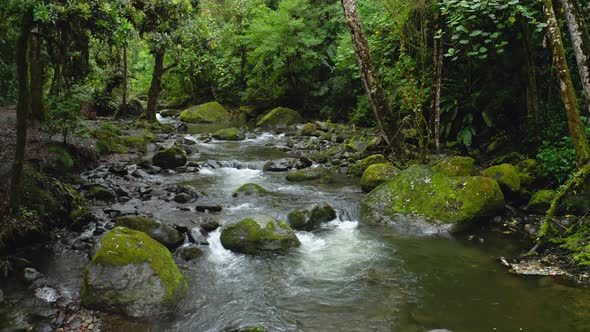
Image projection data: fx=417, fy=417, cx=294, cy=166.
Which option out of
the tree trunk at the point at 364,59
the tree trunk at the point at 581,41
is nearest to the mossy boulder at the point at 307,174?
the tree trunk at the point at 364,59

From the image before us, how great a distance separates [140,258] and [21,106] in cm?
277

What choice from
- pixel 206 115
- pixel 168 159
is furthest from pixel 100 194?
pixel 206 115

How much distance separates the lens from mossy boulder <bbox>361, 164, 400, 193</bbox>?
397 inches

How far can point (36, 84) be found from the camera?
464 inches

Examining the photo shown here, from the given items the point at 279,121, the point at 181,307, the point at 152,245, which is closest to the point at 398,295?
the point at 181,307

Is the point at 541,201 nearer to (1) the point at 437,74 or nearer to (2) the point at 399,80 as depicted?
(1) the point at 437,74

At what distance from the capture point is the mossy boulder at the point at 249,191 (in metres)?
10.1

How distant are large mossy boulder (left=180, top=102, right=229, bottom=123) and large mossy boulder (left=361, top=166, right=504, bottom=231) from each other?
17.8 meters

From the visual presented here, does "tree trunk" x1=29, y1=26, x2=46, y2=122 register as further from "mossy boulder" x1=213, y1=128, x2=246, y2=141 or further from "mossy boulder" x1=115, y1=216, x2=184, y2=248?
"mossy boulder" x1=213, y1=128, x2=246, y2=141

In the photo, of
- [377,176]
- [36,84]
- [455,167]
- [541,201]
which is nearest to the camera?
[541,201]

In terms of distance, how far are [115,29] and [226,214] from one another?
172 inches

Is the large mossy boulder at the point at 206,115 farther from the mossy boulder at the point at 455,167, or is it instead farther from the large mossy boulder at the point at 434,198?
the mossy boulder at the point at 455,167

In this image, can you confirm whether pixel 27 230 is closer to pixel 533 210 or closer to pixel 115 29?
pixel 115 29

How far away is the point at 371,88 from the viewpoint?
10320 millimetres
